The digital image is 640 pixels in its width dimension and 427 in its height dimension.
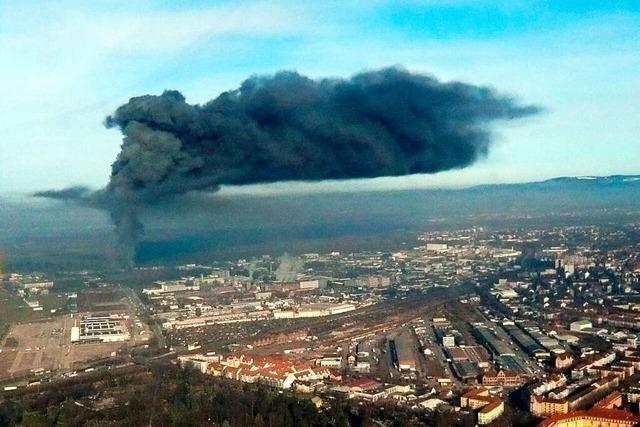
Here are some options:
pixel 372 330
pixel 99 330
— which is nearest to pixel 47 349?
pixel 99 330

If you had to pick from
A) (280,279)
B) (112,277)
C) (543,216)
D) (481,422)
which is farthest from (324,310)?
(543,216)

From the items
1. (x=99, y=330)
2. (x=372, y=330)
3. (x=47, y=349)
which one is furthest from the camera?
(x=372, y=330)

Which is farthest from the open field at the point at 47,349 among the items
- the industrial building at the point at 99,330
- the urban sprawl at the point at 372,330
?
the industrial building at the point at 99,330

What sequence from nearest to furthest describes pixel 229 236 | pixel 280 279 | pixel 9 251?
pixel 9 251
pixel 229 236
pixel 280 279

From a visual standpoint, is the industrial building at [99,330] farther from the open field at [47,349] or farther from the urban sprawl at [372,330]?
the open field at [47,349]

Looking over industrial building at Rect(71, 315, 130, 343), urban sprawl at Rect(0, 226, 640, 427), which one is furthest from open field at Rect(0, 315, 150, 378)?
industrial building at Rect(71, 315, 130, 343)

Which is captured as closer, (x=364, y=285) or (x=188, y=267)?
(x=188, y=267)

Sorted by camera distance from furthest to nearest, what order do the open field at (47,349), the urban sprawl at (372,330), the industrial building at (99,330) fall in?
the industrial building at (99,330) < the open field at (47,349) < the urban sprawl at (372,330)

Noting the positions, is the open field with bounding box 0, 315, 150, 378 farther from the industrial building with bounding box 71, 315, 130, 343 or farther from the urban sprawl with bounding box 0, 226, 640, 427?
the industrial building with bounding box 71, 315, 130, 343

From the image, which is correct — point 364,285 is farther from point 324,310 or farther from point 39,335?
point 39,335

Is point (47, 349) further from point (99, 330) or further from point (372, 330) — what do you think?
point (372, 330)

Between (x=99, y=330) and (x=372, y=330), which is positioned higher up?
(x=99, y=330)
